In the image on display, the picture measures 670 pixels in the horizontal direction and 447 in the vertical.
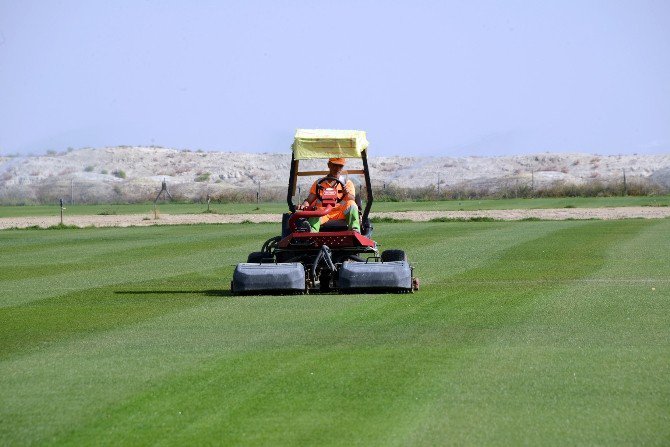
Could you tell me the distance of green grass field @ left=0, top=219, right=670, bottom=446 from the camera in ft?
30.2

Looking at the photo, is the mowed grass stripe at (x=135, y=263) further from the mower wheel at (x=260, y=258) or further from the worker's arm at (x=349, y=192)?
the worker's arm at (x=349, y=192)

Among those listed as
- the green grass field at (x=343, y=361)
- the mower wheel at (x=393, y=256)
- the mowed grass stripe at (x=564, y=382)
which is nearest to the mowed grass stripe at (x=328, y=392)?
the green grass field at (x=343, y=361)

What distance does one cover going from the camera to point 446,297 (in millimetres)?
17766

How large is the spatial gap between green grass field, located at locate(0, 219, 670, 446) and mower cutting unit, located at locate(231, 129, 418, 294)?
1.13 ft

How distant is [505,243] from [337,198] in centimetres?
1259

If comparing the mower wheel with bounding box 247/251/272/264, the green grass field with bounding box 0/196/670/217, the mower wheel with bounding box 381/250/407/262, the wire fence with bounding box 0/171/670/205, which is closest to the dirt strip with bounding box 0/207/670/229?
the green grass field with bounding box 0/196/670/217

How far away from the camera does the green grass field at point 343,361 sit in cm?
921

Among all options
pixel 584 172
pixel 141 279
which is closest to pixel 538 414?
pixel 141 279

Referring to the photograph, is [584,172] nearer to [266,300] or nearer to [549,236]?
[549,236]

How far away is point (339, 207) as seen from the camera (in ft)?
63.2

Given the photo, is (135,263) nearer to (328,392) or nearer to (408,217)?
(328,392)

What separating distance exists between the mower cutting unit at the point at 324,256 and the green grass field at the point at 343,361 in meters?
0.35

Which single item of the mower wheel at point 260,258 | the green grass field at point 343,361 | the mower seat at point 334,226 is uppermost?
the mower seat at point 334,226

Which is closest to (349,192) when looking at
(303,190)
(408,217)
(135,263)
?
(135,263)
